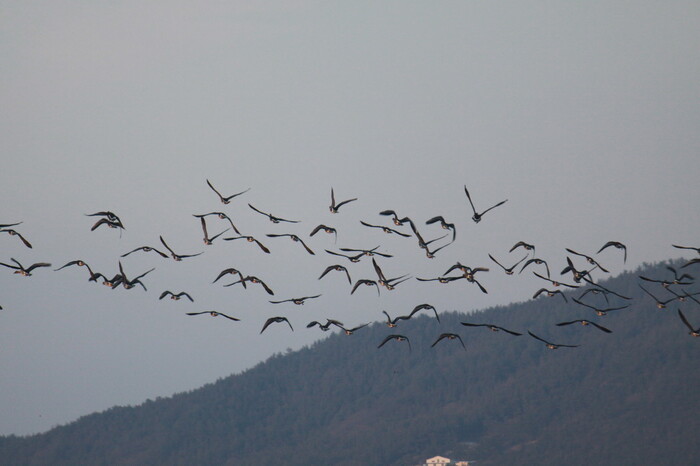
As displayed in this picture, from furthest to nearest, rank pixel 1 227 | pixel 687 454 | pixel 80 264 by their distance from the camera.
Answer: pixel 687 454 < pixel 80 264 < pixel 1 227

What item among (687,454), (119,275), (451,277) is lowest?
(687,454)

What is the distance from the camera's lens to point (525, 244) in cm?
5091

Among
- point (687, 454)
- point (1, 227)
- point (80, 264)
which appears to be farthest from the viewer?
point (687, 454)

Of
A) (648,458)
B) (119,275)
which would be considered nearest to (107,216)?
(119,275)

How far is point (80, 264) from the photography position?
164 feet

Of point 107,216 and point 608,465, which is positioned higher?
point 107,216

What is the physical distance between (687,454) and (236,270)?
162m

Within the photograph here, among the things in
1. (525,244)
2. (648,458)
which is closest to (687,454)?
(648,458)

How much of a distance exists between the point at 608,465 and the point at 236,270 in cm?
16215

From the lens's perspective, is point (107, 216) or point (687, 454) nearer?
point (107, 216)

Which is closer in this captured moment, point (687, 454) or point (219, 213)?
point (219, 213)

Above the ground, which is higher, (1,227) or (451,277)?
(1,227)

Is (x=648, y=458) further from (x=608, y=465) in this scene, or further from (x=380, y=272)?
(x=380, y=272)

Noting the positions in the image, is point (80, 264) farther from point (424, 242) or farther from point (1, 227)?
point (424, 242)
